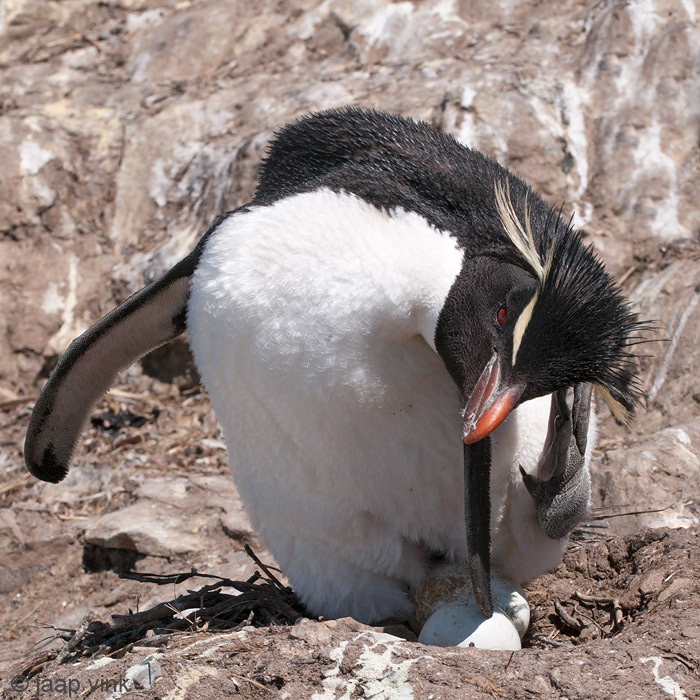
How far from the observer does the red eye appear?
7.80ft

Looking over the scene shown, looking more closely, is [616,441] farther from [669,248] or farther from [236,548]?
[236,548]

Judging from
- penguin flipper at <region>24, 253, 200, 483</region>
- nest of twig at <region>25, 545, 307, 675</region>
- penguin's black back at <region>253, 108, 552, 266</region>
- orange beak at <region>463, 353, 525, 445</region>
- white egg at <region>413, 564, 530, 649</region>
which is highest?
penguin's black back at <region>253, 108, 552, 266</region>

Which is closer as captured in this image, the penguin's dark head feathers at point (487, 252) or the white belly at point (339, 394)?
the penguin's dark head feathers at point (487, 252)

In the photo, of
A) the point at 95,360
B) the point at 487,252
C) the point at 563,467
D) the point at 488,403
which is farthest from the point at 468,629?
the point at 95,360

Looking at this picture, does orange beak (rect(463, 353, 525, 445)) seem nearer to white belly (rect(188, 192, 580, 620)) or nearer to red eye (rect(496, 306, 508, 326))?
red eye (rect(496, 306, 508, 326))

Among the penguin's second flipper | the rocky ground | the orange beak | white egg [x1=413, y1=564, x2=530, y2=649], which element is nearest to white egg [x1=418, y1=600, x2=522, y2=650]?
white egg [x1=413, y1=564, x2=530, y2=649]

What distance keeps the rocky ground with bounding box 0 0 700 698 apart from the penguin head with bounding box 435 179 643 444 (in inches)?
26.5

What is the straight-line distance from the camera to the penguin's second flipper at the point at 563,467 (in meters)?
2.73

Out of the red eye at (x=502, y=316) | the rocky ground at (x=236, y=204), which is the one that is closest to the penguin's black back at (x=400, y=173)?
the red eye at (x=502, y=316)

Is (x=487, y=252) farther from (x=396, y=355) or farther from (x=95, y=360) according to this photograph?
(x=95, y=360)

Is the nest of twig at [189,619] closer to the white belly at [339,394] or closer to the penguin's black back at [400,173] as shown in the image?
the white belly at [339,394]

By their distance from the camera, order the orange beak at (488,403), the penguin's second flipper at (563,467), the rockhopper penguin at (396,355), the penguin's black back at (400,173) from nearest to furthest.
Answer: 1. the orange beak at (488,403)
2. the rockhopper penguin at (396,355)
3. the penguin's black back at (400,173)
4. the penguin's second flipper at (563,467)

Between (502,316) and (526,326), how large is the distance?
0.33 ft

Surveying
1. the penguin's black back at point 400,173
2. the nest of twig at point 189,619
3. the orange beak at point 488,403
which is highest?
the penguin's black back at point 400,173
